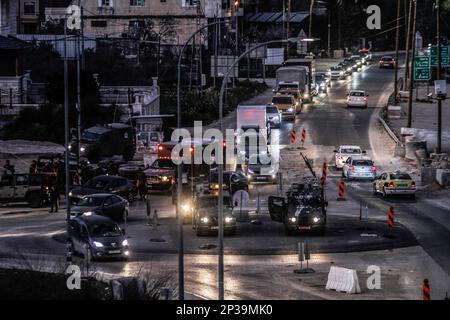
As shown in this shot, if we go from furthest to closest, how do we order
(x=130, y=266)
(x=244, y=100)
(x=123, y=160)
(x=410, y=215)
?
(x=244, y=100) < (x=123, y=160) < (x=410, y=215) < (x=130, y=266)

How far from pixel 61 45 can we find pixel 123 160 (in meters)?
41.0

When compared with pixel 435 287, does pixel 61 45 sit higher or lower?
higher

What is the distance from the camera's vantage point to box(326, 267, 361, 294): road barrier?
114ft

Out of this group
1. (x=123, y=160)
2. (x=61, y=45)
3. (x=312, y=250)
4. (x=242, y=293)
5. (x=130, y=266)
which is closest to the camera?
(x=242, y=293)

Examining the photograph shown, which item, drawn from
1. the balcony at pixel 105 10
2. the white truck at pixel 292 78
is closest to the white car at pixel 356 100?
the white truck at pixel 292 78

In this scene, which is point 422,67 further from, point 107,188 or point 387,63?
point 387,63

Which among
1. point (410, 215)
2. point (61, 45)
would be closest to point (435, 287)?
point (410, 215)

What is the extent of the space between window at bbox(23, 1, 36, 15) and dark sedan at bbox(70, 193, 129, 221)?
8291cm

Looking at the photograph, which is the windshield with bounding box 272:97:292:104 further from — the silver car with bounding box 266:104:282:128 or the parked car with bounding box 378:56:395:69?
the parked car with bounding box 378:56:395:69

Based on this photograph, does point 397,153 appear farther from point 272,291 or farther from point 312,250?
point 272,291

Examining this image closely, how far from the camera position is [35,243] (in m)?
43.8

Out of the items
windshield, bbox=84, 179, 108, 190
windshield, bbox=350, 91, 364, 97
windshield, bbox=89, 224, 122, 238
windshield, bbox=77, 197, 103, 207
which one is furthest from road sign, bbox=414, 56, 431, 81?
windshield, bbox=89, 224, 122, 238

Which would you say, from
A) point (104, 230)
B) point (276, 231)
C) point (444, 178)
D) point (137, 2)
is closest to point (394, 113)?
point (444, 178)

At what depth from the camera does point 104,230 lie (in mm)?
41094
